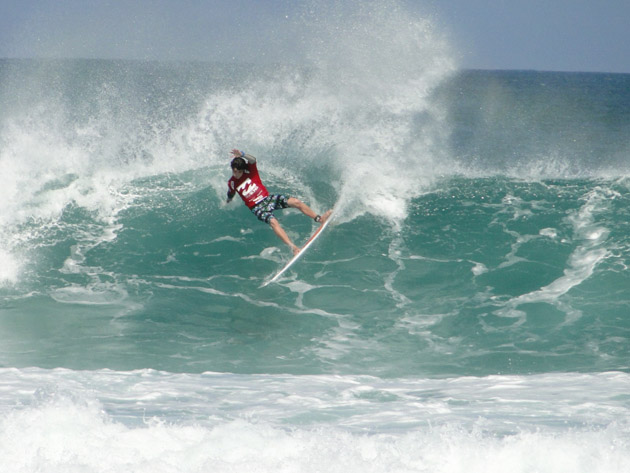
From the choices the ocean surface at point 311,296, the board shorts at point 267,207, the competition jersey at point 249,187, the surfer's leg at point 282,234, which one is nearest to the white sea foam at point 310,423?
the ocean surface at point 311,296

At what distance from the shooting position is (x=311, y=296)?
8.52 m

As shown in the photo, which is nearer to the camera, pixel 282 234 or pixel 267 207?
pixel 282 234

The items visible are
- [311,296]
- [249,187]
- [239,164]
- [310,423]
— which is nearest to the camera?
[310,423]

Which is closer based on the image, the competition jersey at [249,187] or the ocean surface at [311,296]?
the ocean surface at [311,296]

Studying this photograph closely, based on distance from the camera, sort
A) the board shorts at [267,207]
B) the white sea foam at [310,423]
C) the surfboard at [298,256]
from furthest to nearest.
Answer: the board shorts at [267,207]
the surfboard at [298,256]
the white sea foam at [310,423]

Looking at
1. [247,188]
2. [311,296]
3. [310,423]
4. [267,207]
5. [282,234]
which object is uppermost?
[247,188]

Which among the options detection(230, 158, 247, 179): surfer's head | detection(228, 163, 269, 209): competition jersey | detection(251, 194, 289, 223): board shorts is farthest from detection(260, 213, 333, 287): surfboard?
detection(230, 158, 247, 179): surfer's head

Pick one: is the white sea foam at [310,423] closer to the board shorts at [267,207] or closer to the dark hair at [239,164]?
the board shorts at [267,207]

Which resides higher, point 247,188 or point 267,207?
point 247,188

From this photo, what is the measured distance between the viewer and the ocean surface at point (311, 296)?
4.04 m

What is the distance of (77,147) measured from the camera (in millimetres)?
13664

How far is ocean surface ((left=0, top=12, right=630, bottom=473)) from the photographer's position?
4.04 metres

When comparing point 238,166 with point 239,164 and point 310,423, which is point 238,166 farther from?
point 310,423

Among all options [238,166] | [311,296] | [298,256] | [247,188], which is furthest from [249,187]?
[311,296]
